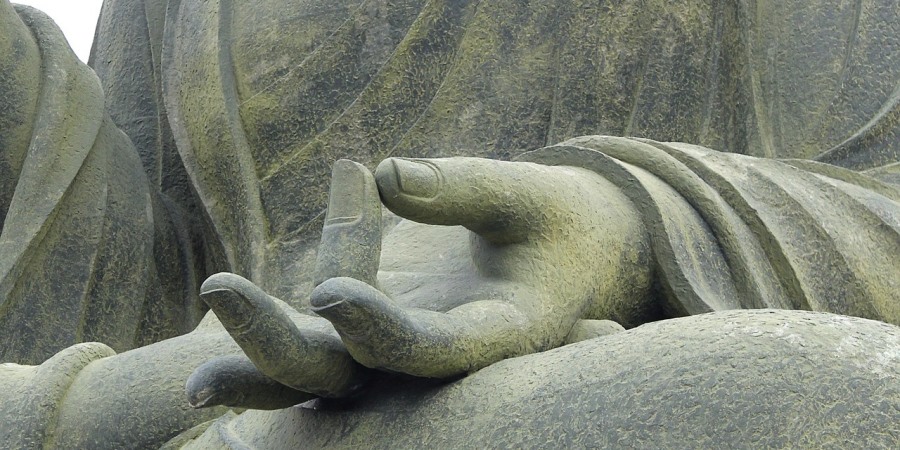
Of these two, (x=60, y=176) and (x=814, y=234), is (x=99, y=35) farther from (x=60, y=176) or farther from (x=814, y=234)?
(x=814, y=234)

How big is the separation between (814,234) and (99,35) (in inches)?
67.0

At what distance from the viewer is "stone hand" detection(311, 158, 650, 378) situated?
69.1 inches

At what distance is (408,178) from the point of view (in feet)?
6.11

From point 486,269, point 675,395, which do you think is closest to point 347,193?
point 486,269

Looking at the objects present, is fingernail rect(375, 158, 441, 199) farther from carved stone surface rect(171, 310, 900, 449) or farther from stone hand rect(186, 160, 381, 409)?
carved stone surface rect(171, 310, 900, 449)

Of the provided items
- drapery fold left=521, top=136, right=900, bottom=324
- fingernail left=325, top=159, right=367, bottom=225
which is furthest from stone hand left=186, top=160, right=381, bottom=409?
drapery fold left=521, top=136, right=900, bottom=324

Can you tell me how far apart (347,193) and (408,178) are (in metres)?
0.07

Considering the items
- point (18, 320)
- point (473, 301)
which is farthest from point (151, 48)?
point (473, 301)

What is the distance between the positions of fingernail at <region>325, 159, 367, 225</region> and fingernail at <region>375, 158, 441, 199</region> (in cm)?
2

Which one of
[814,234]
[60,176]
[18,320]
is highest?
[814,234]

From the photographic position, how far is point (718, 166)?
240 cm

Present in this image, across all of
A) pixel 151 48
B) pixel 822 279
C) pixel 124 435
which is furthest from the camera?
pixel 151 48

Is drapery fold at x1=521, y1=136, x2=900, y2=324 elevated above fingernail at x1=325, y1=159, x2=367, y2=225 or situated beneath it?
situated beneath

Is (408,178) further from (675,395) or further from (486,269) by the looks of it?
(675,395)
